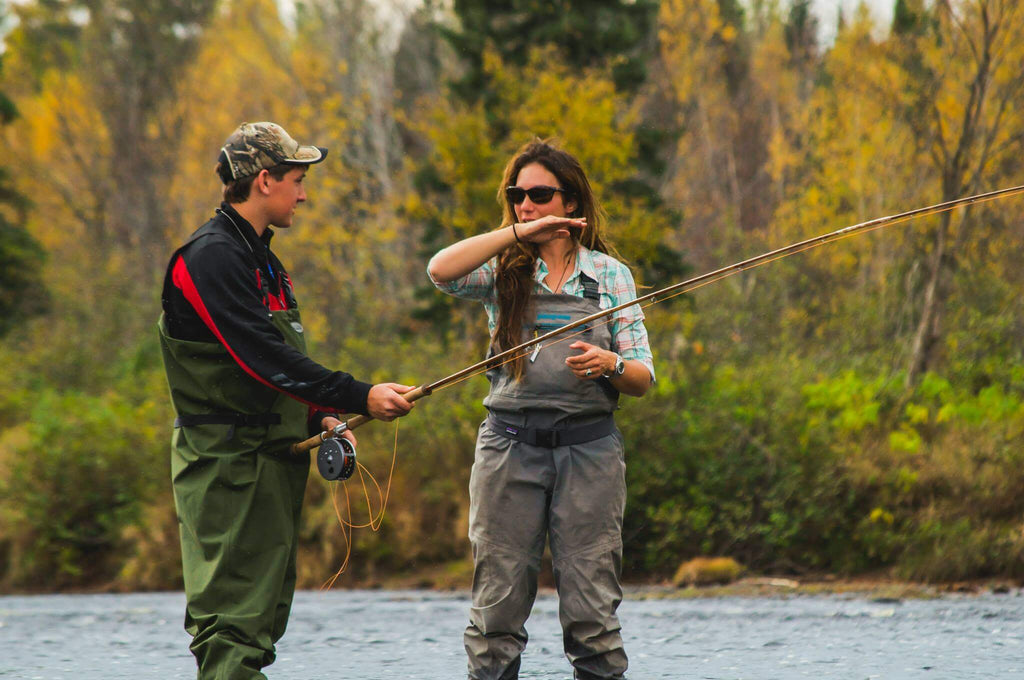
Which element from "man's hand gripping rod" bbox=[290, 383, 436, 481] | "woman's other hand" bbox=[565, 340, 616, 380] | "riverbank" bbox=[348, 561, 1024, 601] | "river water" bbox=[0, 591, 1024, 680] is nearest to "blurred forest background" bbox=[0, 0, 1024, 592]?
"riverbank" bbox=[348, 561, 1024, 601]

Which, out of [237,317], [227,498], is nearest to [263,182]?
[237,317]

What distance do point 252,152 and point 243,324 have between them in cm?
56

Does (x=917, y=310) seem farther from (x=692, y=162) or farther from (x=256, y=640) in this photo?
(x=692, y=162)

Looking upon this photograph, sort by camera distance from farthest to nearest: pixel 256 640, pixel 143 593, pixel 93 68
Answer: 1. pixel 93 68
2. pixel 143 593
3. pixel 256 640

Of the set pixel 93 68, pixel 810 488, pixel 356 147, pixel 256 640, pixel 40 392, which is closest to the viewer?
pixel 256 640

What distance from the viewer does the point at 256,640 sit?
3.74 m

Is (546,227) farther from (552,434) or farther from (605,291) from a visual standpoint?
(552,434)

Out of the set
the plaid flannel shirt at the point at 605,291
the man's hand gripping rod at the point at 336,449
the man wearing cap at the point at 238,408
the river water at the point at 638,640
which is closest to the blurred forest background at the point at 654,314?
the river water at the point at 638,640

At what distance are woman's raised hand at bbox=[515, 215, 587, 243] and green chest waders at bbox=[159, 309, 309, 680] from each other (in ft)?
2.77

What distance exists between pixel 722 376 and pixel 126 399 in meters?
6.59

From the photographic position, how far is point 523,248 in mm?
4324

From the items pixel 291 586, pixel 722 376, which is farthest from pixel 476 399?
→ pixel 291 586

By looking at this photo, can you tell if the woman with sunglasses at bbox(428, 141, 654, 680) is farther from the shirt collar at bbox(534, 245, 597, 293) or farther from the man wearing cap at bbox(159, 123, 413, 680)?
the man wearing cap at bbox(159, 123, 413, 680)

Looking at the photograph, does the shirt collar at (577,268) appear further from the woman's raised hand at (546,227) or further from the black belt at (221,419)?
the black belt at (221,419)
